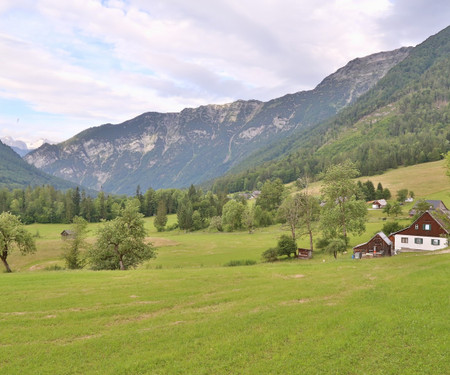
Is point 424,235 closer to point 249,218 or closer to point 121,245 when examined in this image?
point 121,245

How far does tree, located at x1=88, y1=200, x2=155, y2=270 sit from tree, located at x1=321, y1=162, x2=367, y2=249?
38589 millimetres

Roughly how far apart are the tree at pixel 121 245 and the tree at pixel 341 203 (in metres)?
38.6

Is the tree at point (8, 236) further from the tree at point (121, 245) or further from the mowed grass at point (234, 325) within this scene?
the mowed grass at point (234, 325)

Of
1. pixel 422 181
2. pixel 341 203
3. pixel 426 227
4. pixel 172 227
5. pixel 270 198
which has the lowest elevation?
pixel 172 227

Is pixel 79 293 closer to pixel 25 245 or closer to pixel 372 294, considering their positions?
pixel 372 294

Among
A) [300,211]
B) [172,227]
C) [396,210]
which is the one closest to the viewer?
[300,211]

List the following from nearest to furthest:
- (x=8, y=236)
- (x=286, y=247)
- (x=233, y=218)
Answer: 1. (x=8, y=236)
2. (x=286, y=247)
3. (x=233, y=218)

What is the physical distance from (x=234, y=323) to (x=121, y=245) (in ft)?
119

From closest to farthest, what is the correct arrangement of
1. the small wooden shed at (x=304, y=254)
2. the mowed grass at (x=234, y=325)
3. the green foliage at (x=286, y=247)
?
the mowed grass at (x=234, y=325) → the small wooden shed at (x=304, y=254) → the green foliage at (x=286, y=247)

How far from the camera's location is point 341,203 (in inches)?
2437

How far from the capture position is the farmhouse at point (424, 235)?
59.7 meters

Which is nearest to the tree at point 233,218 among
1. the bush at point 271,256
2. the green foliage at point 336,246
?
the bush at point 271,256

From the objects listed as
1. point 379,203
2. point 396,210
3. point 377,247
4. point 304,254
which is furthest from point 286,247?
point 379,203

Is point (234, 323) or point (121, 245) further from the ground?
point (121, 245)
